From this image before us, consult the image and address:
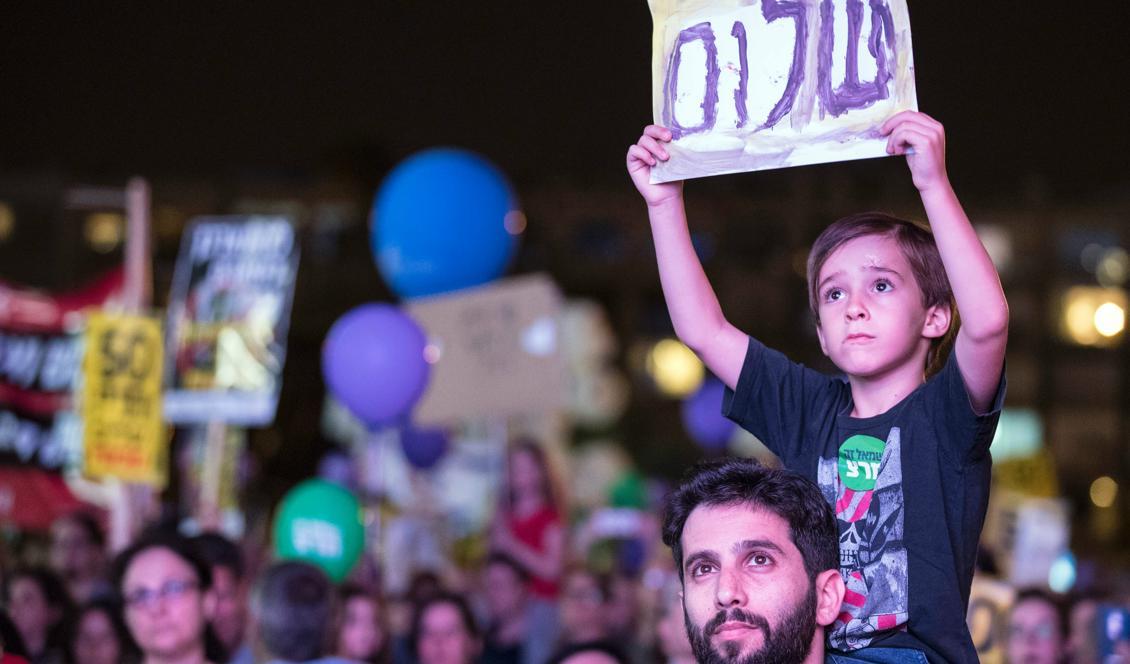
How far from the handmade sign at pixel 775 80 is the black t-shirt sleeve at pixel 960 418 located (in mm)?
418

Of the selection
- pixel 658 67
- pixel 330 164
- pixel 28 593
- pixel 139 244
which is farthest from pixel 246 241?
pixel 330 164

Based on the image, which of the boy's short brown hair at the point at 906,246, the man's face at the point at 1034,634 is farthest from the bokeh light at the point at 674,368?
the boy's short brown hair at the point at 906,246

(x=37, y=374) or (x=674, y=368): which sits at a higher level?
(x=674, y=368)

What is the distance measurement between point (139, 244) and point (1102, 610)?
213 inches

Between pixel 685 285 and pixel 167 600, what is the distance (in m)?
2.14

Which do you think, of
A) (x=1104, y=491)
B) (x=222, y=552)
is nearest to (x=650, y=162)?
(x=222, y=552)

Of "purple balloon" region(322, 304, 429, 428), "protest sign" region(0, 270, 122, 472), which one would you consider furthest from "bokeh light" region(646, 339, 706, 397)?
"protest sign" region(0, 270, 122, 472)

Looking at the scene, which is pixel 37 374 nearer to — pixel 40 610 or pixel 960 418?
pixel 40 610

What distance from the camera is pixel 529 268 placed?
47.1 m

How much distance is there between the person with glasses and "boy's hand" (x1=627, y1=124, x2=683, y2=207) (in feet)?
7.12

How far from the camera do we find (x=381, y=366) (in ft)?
29.3

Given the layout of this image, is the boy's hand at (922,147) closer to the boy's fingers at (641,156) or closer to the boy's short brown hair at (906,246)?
the boy's short brown hair at (906,246)

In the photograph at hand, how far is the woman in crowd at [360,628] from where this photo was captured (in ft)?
19.5

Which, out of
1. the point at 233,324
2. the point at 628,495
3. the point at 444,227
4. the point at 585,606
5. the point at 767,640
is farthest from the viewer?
the point at 628,495
